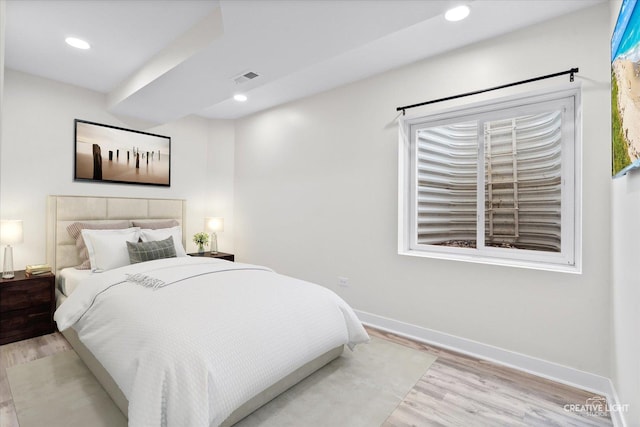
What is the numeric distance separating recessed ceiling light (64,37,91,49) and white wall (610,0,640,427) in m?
3.67

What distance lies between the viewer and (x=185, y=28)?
7.59ft

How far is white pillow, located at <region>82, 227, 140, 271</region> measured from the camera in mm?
2994

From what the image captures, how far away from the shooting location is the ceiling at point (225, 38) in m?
1.84

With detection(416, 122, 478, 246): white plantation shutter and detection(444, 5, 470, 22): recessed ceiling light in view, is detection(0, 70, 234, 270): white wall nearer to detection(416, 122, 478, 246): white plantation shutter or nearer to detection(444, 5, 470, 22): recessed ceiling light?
detection(416, 122, 478, 246): white plantation shutter

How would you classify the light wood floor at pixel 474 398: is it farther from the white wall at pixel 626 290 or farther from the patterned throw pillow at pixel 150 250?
the patterned throw pillow at pixel 150 250

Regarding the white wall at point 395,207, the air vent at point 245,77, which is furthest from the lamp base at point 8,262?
the air vent at point 245,77

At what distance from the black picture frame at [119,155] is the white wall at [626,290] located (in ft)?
14.4

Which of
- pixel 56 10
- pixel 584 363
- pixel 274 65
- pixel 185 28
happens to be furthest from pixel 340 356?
pixel 56 10

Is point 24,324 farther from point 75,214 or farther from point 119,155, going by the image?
point 119,155

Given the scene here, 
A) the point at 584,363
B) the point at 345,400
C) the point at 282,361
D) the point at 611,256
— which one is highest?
the point at 611,256

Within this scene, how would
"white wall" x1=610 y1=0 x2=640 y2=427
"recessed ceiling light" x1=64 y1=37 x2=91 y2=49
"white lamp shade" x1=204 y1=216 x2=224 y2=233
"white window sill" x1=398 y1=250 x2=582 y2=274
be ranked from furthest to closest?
"white lamp shade" x1=204 y1=216 x2=224 y2=233, "recessed ceiling light" x1=64 y1=37 x2=91 y2=49, "white window sill" x1=398 y1=250 x2=582 y2=274, "white wall" x1=610 y1=0 x2=640 y2=427

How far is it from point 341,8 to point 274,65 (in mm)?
835

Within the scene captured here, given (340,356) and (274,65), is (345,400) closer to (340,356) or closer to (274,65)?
(340,356)

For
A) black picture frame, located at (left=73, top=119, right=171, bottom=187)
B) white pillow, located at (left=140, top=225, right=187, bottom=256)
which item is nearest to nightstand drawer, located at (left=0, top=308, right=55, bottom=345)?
white pillow, located at (left=140, top=225, right=187, bottom=256)
